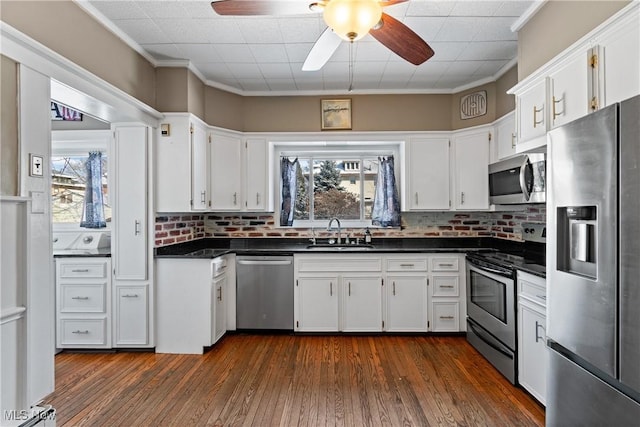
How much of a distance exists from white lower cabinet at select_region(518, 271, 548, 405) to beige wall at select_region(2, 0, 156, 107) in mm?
3216

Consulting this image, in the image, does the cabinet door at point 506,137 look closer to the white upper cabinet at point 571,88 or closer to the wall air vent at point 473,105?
the wall air vent at point 473,105

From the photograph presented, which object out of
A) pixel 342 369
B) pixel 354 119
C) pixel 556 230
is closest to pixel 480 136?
pixel 354 119

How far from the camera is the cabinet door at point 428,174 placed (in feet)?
12.0

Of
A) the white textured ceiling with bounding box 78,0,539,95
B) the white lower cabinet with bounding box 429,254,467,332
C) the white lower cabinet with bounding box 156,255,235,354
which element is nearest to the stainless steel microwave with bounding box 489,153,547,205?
the white lower cabinet with bounding box 429,254,467,332

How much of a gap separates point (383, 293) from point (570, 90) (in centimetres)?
229

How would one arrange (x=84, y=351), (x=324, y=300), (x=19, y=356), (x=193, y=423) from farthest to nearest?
(x=324, y=300)
(x=84, y=351)
(x=193, y=423)
(x=19, y=356)

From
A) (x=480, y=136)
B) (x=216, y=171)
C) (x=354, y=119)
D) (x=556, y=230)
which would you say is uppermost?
(x=354, y=119)

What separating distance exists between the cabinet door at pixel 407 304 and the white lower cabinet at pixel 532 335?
1.10m

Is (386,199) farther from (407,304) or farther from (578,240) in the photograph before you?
(578,240)

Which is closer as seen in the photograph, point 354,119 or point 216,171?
point 216,171

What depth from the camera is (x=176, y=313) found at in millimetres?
3053

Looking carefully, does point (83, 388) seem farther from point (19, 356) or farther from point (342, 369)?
point (342, 369)

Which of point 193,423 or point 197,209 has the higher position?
point 197,209

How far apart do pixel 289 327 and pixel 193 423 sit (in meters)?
1.48
